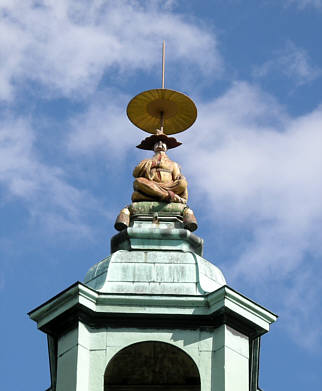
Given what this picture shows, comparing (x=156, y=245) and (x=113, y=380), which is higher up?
(x=156, y=245)

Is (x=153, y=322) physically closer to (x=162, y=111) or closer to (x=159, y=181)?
(x=159, y=181)

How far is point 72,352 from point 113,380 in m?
3.09

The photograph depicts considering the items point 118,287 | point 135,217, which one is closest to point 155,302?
point 118,287

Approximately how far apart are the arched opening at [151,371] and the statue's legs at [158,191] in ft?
14.4

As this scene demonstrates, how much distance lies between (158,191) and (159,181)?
0.80m

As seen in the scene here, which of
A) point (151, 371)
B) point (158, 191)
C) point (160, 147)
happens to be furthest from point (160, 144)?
point (151, 371)

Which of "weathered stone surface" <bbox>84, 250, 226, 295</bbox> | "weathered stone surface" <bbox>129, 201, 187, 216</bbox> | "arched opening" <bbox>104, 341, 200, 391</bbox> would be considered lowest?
"arched opening" <bbox>104, 341, 200, 391</bbox>

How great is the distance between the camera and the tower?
133ft

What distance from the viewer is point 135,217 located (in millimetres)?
45125

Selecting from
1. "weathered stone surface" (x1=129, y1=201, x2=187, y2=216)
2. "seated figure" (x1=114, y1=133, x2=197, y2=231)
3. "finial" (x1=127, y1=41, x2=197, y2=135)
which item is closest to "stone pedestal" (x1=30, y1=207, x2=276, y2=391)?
"seated figure" (x1=114, y1=133, x2=197, y2=231)

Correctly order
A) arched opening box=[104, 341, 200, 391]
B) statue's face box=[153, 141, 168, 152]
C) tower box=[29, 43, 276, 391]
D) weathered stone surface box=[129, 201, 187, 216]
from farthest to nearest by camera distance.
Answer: statue's face box=[153, 141, 168, 152] → weathered stone surface box=[129, 201, 187, 216] → arched opening box=[104, 341, 200, 391] → tower box=[29, 43, 276, 391]

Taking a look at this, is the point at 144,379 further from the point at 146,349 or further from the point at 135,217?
the point at 135,217

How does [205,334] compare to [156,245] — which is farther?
[156,245]

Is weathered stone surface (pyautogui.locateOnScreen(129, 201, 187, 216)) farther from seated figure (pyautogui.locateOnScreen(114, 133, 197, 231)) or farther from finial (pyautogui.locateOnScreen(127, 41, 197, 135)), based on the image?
finial (pyautogui.locateOnScreen(127, 41, 197, 135))
